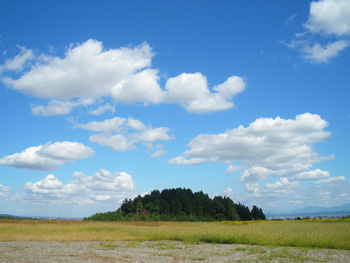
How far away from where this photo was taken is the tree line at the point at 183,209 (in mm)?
94125

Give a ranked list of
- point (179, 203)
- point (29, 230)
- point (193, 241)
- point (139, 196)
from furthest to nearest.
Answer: point (139, 196) < point (179, 203) < point (29, 230) < point (193, 241)

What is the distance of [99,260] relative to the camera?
688 inches

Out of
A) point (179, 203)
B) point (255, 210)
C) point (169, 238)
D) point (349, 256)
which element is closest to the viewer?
point (349, 256)

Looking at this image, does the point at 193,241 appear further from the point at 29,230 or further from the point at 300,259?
the point at 29,230

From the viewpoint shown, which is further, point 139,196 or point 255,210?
point 139,196

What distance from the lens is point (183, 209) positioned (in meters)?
103

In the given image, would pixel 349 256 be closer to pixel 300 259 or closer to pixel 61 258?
pixel 300 259

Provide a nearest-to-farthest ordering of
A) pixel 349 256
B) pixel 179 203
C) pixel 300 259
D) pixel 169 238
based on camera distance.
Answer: pixel 300 259 → pixel 349 256 → pixel 169 238 → pixel 179 203

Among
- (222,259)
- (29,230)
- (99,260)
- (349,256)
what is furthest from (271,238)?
(29,230)

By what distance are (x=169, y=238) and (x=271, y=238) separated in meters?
10.9

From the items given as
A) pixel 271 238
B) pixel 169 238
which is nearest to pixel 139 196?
pixel 169 238

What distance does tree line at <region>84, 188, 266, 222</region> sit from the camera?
94125 millimetres

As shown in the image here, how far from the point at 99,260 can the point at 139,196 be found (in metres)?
108

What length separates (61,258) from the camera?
18.1 m
